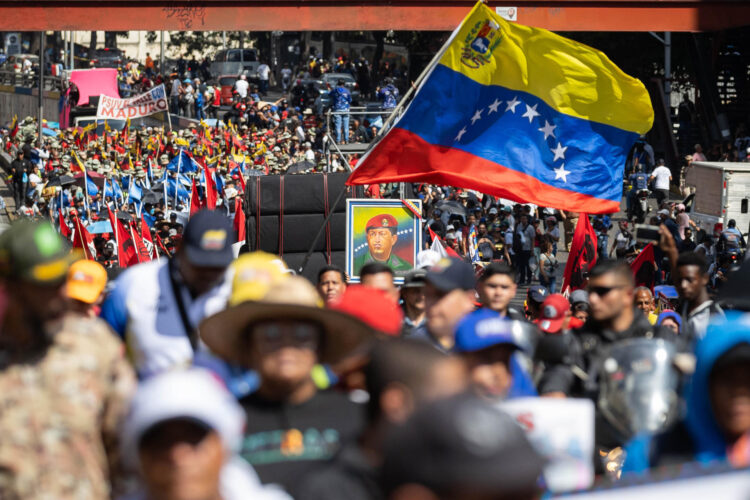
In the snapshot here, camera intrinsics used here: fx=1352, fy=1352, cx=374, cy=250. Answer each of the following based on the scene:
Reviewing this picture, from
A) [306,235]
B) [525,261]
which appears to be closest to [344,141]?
[525,261]

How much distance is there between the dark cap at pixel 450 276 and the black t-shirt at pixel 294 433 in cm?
162

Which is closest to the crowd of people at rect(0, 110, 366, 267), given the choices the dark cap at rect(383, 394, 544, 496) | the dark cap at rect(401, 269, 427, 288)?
the dark cap at rect(401, 269, 427, 288)

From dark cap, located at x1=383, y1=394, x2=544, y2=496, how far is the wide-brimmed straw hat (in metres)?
1.58

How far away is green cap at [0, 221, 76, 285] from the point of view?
370cm

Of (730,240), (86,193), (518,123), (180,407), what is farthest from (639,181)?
(180,407)

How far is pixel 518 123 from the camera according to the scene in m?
10.2

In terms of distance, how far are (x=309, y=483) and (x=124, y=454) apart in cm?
43

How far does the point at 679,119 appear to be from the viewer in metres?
37.1

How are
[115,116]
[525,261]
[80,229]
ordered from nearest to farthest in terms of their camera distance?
[80,229]
[525,261]
[115,116]

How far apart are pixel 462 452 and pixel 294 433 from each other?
1.56 meters

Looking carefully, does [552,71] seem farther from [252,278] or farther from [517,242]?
[517,242]

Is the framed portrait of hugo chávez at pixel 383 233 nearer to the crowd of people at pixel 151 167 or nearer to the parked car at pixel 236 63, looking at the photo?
the crowd of people at pixel 151 167

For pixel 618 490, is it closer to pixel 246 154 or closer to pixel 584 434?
pixel 584 434

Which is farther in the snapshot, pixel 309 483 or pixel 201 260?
pixel 201 260
